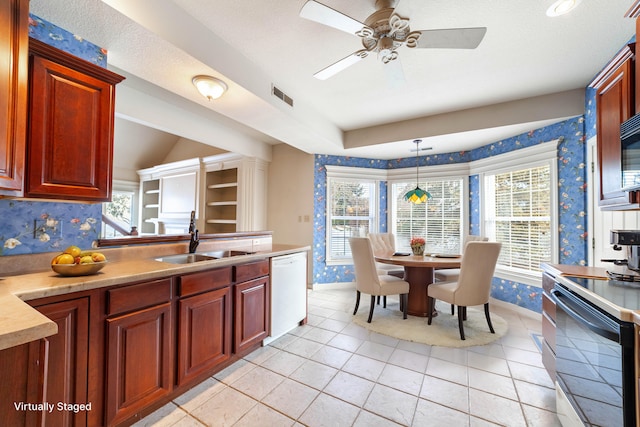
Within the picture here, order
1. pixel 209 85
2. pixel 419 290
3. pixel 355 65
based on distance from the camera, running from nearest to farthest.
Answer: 1. pixel 209 85
2. pixel 355 65
3. pixel 419 290

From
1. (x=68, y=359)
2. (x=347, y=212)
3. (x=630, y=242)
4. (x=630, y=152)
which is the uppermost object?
(x=630, y=152)

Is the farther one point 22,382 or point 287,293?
point 287,293

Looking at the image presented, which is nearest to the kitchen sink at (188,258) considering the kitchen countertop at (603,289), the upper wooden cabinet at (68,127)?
the upper wooden cabinet at (68,127)

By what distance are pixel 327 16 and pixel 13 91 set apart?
1.65m

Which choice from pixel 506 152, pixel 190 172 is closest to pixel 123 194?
pixel 190 172

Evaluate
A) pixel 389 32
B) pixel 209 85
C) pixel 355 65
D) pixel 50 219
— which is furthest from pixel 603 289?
pixel 50 219

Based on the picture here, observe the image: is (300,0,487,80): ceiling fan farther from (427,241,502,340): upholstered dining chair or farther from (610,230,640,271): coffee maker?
(427,241,502,340): upholstered dining chair

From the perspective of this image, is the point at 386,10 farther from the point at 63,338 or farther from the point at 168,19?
the point at 63,338

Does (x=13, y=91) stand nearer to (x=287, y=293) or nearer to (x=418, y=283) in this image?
(x=287, y=293)

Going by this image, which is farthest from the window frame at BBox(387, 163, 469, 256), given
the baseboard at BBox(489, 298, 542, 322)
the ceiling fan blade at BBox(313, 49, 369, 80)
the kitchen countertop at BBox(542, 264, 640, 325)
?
the ceiling fan blade at BBox(313, 49, 369, 80)

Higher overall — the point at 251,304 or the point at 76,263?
the point at 76,263

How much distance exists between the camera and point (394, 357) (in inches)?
94.0

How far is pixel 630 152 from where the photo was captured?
149 centimetres

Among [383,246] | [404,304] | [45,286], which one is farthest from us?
[383,246]
